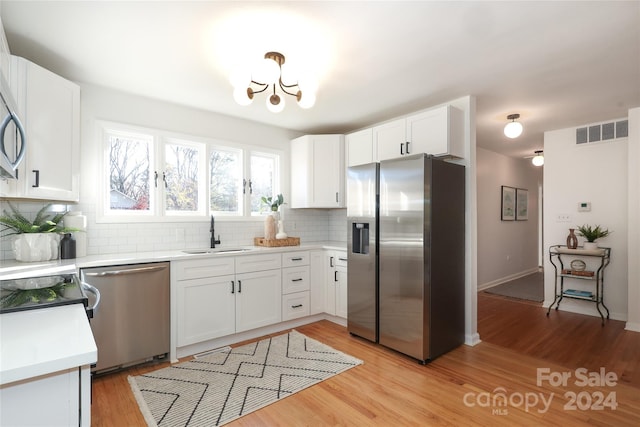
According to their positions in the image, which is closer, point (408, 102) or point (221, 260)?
point (221, 260)

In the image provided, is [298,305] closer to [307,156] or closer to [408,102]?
[307,156]

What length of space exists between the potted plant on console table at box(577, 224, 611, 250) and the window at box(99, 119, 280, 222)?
157 inches

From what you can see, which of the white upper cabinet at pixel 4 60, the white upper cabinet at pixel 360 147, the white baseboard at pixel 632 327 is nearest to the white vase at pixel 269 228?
the white upper cabinet at pixel 360 147

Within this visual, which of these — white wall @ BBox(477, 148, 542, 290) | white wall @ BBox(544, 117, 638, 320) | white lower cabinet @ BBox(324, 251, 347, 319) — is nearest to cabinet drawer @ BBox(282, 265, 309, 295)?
white lower cabinet @ BBox(324, 251, 347, 319)

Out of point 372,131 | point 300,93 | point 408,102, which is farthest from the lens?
→ point 372,131

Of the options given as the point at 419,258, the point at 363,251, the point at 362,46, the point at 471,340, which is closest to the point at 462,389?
the point at 471,340

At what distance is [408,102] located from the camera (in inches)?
131

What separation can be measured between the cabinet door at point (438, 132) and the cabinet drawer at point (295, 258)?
5.49ft

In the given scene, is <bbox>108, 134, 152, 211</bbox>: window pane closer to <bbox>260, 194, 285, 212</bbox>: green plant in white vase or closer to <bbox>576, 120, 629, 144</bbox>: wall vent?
<bbox>260, 194, 285, 212</bbox>: green plant in white vase

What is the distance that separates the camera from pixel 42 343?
31.1 inches

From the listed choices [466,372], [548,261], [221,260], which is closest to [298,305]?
[221,260]

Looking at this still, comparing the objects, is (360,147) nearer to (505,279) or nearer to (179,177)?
(179,177)

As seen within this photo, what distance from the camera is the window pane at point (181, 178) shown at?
338 centimetres

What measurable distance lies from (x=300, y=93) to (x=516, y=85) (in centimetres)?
203
